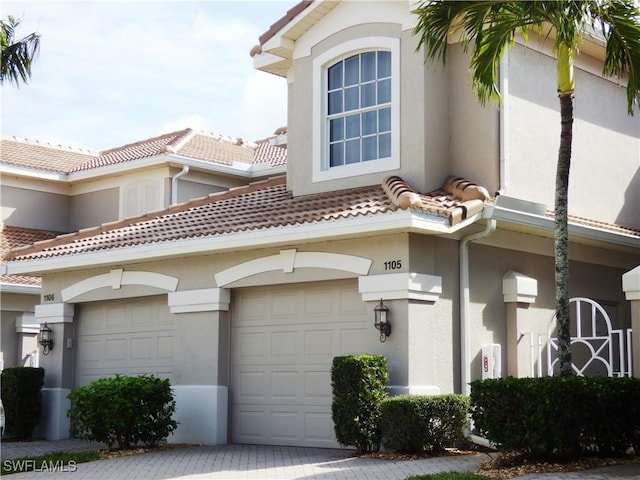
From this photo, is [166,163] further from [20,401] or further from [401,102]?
[401,102]

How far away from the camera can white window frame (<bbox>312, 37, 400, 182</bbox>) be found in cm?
1574

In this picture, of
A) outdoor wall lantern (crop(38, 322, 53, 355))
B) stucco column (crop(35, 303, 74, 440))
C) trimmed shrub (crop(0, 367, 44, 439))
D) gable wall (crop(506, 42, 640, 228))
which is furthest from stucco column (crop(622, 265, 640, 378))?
trimmed shrub (crop(0, 367, 44, 439))

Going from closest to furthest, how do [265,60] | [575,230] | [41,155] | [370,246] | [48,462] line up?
[48,462]
[370,246]
[575,230]
[265,60]
[41,155]

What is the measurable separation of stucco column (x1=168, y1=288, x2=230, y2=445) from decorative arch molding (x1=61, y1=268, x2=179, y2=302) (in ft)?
1.53

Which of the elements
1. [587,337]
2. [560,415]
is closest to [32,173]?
[587,337]

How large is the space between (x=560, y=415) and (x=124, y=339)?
9246 mm

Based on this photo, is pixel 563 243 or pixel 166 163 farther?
pixel 166 163

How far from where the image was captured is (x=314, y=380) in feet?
50.0

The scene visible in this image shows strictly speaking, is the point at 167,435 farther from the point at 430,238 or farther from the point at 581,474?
the point at 581,474

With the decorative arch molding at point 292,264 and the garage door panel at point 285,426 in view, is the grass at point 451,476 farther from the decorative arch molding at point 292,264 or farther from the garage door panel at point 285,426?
the decorative arch molding at point 292,264

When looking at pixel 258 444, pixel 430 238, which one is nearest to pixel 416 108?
pixel 430 238

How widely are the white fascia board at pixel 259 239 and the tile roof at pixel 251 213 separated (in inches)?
3.5

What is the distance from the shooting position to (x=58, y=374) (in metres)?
18.9

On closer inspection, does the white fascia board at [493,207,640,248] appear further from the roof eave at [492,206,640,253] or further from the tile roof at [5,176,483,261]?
the tile roof at [5,176,483,261]
